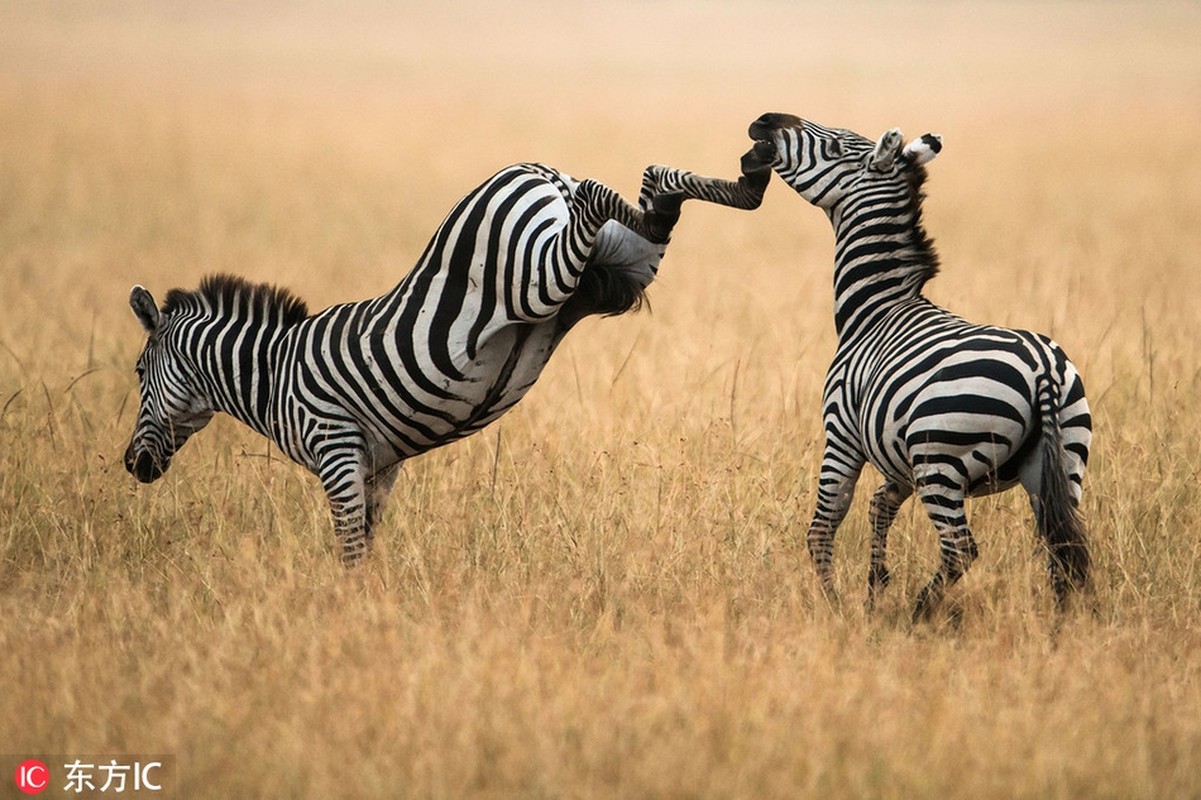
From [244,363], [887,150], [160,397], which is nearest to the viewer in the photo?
[887,150]

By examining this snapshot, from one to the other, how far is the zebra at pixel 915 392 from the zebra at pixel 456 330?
0.42 m

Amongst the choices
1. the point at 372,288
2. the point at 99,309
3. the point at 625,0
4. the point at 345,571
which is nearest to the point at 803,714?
the point at 345,571

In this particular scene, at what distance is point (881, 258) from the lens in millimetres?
5656

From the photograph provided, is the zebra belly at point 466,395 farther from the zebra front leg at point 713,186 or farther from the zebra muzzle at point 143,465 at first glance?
the zebra muzzle at point 143,465

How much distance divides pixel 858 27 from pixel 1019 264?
176 ft

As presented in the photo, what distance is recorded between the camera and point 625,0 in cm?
7388

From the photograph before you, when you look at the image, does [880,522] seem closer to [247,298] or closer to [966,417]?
[966,417]

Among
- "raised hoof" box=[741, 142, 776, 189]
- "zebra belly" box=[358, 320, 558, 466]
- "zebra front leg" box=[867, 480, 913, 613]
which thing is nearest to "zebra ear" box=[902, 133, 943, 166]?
"raised hoof" box=[741, 142, 776, 189]

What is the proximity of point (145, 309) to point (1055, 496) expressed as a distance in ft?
13.7

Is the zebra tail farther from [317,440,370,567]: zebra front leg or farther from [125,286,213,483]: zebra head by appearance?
[125,286,213,483]: zebra head

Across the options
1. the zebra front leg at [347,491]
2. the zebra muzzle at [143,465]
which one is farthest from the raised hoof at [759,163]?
the zebra muzzle at [143,465]

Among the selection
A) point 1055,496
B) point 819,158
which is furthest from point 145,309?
point 1055,496

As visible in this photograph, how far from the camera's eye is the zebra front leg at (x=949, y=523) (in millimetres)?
4902

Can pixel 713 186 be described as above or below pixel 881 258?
above
